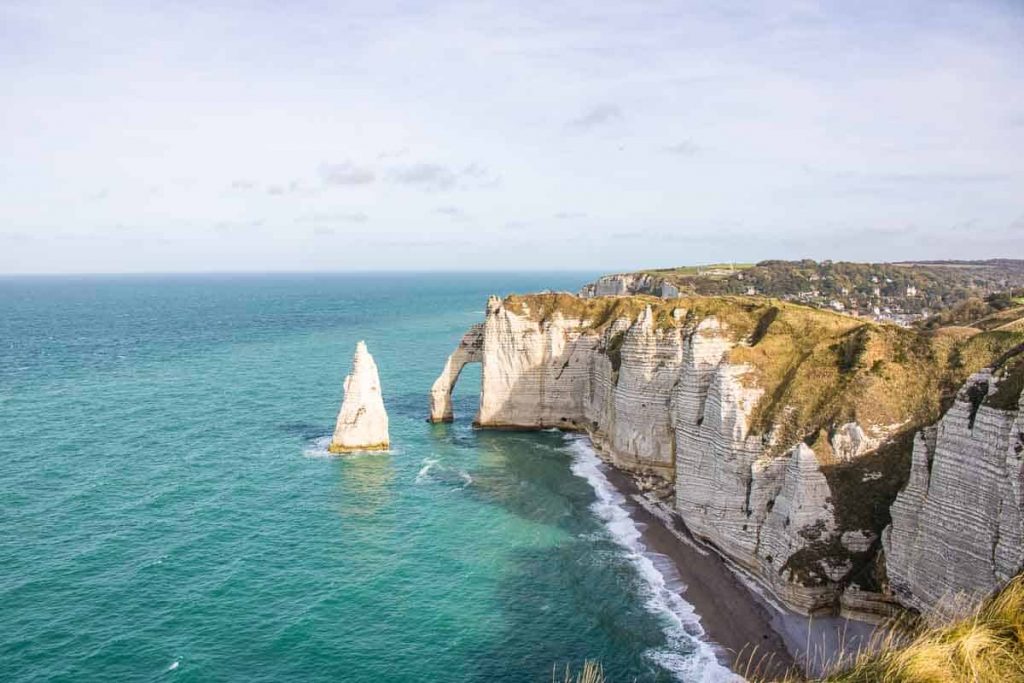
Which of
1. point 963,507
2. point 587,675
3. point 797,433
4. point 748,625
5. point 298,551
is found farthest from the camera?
point 298,551

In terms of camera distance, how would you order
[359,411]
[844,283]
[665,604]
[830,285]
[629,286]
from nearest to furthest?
[665,604], [359,411], [629,286], [830,285], [844,283]

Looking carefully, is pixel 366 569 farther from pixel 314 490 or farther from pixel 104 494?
pixel 104 494

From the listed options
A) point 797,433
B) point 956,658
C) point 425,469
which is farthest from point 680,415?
point 956,658

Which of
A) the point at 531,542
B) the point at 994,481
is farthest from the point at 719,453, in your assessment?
the point at 994,481

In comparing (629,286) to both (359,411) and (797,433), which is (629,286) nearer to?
(359,411)

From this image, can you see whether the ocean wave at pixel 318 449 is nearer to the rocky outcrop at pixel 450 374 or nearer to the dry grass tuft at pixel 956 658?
the rocky outcrop at pixel 450 374

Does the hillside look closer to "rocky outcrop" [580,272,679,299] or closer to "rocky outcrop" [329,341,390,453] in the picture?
"rocky outcrop" [580,272,679,299]

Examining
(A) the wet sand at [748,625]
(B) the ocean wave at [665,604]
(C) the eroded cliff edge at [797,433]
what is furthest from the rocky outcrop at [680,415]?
(B) the ocean wave at [665,604]

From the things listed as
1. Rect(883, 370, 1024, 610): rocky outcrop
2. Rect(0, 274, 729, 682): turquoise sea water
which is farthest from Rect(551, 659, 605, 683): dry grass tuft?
Rect(883, 370, 1024, 610): rocky outcrop
